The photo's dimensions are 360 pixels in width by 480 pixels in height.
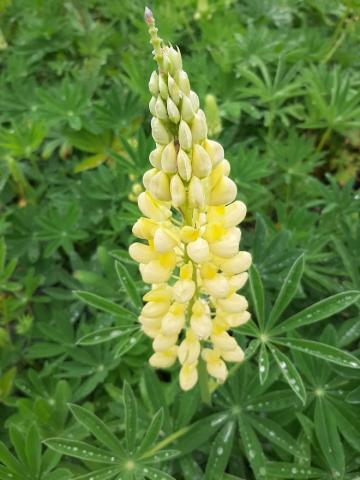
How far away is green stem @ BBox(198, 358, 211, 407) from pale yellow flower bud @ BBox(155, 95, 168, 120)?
868 mm

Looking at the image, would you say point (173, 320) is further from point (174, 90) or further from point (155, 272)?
point (174, 90)

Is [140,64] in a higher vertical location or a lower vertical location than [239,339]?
higher

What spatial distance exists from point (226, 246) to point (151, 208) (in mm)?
222

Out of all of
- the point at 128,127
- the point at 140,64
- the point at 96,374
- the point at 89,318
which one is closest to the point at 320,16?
the point at 140,64

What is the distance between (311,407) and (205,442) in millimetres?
416

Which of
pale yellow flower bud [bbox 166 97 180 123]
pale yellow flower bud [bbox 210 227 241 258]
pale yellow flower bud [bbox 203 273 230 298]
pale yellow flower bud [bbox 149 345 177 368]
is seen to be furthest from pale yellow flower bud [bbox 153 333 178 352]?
pale yellow flower bud [bbox 166 97 180 123]

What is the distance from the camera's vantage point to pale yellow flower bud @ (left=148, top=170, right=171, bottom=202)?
1223 mm

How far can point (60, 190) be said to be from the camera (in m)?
2.93

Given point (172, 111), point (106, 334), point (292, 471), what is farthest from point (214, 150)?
point (292, 471)

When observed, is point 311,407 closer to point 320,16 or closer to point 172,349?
point 172,349

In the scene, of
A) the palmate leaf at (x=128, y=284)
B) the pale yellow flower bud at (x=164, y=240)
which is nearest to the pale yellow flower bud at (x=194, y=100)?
the pale yellow flower bud at (x=164, y=240)

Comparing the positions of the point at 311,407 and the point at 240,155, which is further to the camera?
the point at 240,155

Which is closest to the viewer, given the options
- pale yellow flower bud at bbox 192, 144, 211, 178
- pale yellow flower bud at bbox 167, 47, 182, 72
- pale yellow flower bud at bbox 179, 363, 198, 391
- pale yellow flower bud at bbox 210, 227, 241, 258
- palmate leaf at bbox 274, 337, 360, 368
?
pale yellow flower bud at bbox 167, 47, 182, 72

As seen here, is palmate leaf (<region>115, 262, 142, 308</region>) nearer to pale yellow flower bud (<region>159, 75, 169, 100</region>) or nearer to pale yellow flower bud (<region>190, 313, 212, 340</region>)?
pale yellow flower bud (<region>190, 313, 212, 340</region>)
